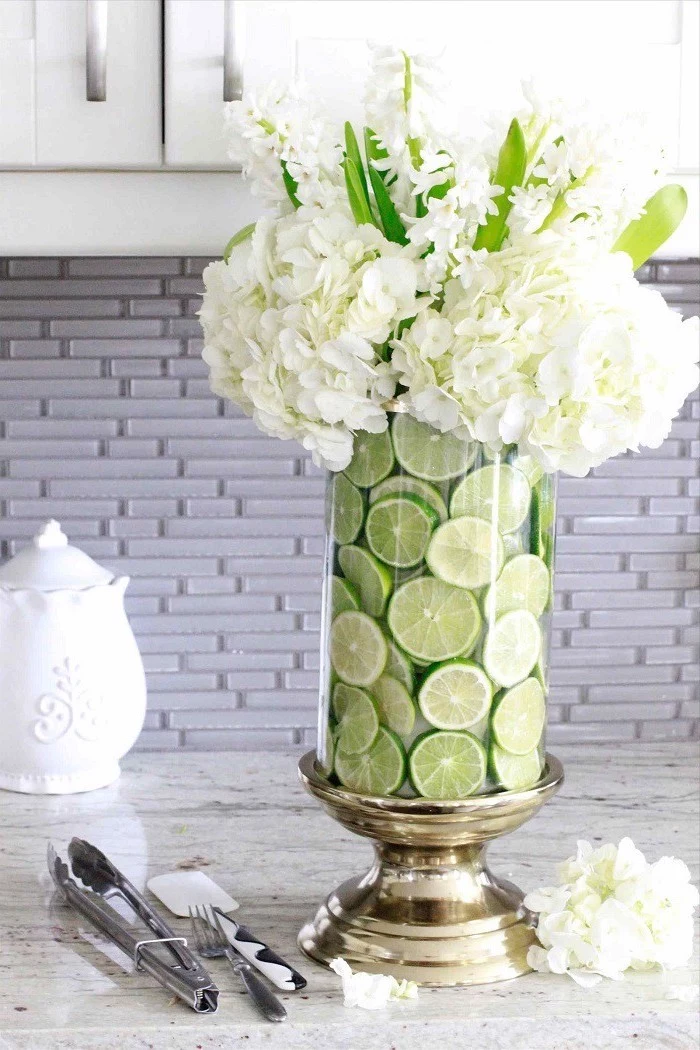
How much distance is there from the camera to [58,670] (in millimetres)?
1311

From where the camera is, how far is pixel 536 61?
1053mm

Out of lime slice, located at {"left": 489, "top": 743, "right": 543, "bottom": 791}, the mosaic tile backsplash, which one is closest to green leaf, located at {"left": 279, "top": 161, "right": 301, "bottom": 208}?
lime slice, located at {"left": 489, "top": 743, "right": 543, "bottom": 791}

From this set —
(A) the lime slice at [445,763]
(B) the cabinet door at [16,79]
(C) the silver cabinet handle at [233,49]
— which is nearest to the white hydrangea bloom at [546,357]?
(A) the lime slice at [445,763]

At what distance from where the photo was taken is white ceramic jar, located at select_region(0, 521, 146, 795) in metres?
1.31

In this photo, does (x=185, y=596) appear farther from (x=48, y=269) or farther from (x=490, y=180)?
(x=490, y=180)

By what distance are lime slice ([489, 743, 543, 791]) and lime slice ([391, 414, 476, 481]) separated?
0.71 feet

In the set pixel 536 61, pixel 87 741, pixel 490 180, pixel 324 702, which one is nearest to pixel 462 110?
pixel 536 61

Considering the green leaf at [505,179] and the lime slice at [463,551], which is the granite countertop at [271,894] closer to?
the lime slice at [463,551]

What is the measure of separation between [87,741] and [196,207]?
24.2 inches

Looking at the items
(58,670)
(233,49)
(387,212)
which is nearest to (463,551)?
(387,212)

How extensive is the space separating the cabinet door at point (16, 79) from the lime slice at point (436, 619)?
532 mm

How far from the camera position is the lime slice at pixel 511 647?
89 centimetres

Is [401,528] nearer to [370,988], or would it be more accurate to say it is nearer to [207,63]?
[370,988]

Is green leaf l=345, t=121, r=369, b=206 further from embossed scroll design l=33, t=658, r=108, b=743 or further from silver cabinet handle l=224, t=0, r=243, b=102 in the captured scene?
embossed scroll design l=33, t=658, r=108, b=743
